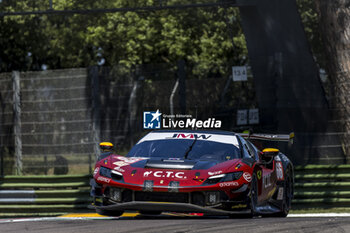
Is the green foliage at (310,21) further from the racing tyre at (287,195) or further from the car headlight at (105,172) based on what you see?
the car headlight at (105,172)

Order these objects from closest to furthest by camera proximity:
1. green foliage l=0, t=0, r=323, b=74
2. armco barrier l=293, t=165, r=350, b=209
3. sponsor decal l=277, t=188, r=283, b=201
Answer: sponsor decal l=277, t=188, r=283, b=201
armco barrier l=293, t=165, r=350, b=209
green foliage l=0, t=0, r=323, b=74

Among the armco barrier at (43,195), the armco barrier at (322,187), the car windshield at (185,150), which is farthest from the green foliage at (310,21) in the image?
the car windshield at (185,150)

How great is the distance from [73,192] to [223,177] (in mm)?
5377

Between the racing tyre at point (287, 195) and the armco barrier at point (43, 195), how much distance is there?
3591 millimetres

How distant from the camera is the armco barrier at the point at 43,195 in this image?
14.8 m

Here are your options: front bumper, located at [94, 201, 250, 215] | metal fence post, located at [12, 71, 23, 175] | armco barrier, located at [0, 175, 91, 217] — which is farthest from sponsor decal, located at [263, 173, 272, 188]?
metal fence post, located at [12, 71, 23, 175]

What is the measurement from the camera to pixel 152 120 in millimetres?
16891

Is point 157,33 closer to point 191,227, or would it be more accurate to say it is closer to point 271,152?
point 271,152

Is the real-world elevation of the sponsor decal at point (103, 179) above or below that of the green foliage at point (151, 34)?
below

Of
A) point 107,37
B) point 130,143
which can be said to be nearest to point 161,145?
point 130,143

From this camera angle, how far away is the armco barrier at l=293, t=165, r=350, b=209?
1433cm

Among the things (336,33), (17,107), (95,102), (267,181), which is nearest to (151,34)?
(17,107)

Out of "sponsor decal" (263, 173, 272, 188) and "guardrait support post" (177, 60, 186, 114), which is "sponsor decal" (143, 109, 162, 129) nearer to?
"guardrait support post" (177, 60, 186, 114)

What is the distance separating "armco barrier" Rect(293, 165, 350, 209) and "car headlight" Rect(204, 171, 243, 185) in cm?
448
